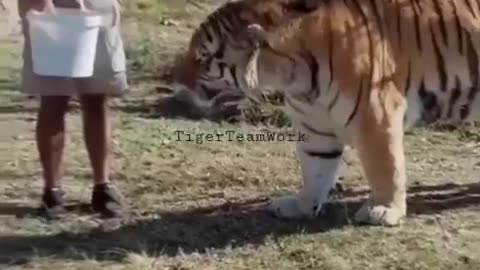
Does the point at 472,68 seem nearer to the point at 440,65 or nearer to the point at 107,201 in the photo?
the point at 440,65

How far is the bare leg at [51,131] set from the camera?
16.1 feet

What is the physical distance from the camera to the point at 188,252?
4.63m

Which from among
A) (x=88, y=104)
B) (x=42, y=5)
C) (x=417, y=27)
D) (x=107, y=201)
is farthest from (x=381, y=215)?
(x=42, y=5)

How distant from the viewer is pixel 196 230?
488cm

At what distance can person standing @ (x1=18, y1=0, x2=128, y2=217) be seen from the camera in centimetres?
475

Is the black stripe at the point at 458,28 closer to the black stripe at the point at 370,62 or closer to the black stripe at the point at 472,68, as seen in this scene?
the black stripe at the point at 472,68

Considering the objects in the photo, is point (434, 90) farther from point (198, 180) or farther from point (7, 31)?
point (7, 31)

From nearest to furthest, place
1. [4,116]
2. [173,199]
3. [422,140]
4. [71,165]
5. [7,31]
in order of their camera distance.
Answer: [173,199] < [71,165] < [422,140] < [4,116] < [7,31]

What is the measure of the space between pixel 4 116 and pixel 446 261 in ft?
10.5

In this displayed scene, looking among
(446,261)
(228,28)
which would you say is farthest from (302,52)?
(446,261)

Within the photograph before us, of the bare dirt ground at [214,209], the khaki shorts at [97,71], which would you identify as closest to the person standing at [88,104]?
the khaki shorts at [97,71]

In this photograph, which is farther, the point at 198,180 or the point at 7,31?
the point at 7,31

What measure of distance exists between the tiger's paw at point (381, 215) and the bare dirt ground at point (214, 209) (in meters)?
0.04

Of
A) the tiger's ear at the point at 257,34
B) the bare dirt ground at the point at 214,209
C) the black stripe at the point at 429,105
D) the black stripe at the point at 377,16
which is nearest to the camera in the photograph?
the bare dirt ground at the point at 214,209
